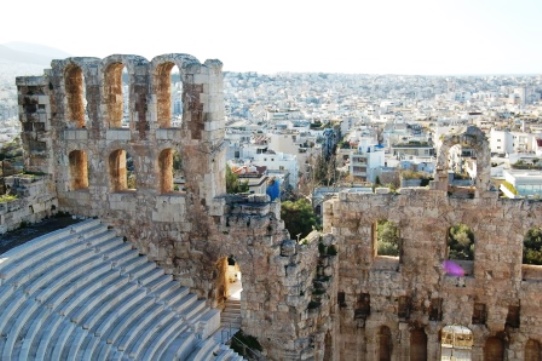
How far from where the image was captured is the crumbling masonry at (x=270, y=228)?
17.4 meters

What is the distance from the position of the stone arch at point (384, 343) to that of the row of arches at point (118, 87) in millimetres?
9175

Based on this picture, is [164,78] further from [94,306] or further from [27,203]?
[94,306]

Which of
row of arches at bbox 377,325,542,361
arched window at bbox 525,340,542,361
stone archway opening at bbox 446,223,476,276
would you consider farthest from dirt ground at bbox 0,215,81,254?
stone archway opening at bbox 446,223,476,276

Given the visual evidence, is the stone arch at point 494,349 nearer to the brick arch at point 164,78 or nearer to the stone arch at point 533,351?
the stone arch at point 533,351

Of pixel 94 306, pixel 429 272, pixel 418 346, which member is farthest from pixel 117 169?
pixel 418 346

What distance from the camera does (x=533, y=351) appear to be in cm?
1906

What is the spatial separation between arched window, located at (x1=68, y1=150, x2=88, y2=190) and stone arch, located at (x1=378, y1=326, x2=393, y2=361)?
10.2 m

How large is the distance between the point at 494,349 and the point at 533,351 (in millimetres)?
1082

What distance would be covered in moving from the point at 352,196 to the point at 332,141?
3248 inches

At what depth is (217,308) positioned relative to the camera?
18.3 meters

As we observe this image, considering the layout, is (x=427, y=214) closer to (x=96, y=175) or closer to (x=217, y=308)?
(x=217, y=308)

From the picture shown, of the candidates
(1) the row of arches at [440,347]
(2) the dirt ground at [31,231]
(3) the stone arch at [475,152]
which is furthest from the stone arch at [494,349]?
(2) the dirt ground at [31,231]

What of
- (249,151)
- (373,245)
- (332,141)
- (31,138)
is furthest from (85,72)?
(332,141)

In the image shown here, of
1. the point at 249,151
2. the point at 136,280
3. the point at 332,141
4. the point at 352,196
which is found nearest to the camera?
the point at 136,280
